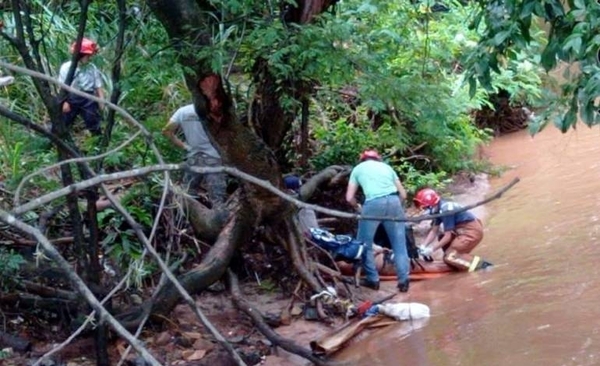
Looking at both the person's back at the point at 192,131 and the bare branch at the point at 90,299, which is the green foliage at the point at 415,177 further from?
the bare branch at the point at 90,299

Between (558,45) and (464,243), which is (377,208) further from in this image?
(558,45)

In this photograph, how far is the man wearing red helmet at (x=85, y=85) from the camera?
6.93 m

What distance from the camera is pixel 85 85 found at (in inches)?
323

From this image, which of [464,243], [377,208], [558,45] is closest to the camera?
[558,45]

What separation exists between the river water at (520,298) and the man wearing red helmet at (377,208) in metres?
0.34

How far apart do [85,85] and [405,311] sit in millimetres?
3459

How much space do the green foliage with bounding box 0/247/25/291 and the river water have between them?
264 cm

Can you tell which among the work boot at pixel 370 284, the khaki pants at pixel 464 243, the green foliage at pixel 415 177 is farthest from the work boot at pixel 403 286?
the green foliage at pixel 415 177

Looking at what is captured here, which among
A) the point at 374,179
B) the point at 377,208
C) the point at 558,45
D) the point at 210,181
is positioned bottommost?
the point at 377,208

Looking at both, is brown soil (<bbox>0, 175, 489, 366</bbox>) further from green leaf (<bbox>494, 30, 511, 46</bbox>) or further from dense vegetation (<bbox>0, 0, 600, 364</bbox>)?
green leaf (<bbox>494, 30, 511, 46</bbox>)

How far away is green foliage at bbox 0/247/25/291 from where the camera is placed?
6961 millimetres

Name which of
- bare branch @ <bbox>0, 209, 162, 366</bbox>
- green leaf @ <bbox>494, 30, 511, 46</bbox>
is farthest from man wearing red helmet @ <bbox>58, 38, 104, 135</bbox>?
bare branch @ <bbox>0, 209, 162, 366</bbox>

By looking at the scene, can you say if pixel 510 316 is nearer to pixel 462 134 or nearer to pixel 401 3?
pixel 401 3

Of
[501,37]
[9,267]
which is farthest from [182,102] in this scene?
[501,37]
